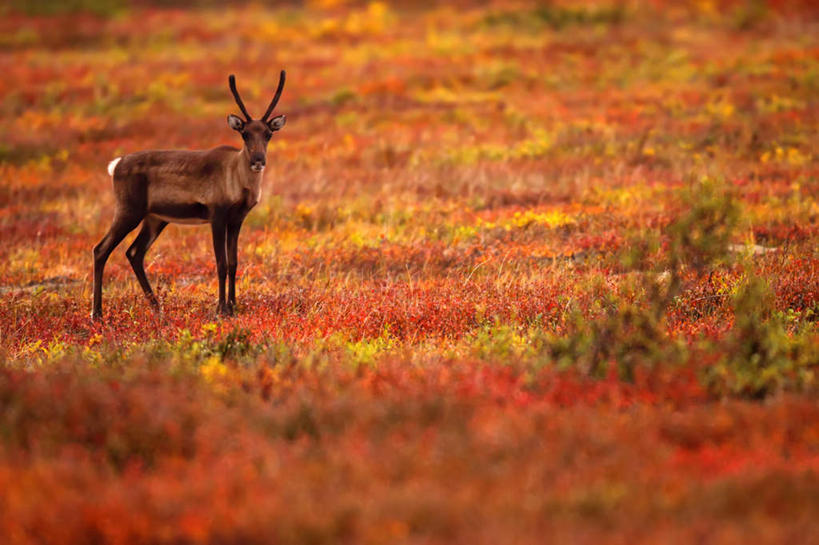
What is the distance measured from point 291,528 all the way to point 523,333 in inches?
172

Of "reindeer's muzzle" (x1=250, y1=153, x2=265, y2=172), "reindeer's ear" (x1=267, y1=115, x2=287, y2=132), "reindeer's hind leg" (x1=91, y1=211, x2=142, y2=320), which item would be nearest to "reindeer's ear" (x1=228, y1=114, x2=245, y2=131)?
"reindeer's ear" (x1=267, y1=115, x2=287, y2=132)

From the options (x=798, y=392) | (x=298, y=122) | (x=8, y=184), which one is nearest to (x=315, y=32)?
(x=298, y=122)

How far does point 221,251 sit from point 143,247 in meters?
1.36

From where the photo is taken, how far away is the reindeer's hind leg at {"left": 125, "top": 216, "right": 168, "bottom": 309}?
978cm

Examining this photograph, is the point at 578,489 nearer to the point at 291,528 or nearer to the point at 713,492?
the point at 713,492

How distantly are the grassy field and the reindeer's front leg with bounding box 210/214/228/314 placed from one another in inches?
13.8

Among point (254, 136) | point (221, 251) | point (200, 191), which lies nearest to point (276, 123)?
point (254, 136)

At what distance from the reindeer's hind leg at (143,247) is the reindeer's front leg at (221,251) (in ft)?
3.36

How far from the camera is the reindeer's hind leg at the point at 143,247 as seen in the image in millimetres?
9781

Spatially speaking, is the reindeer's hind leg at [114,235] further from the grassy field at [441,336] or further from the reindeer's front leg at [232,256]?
the reindeer's front leg at [232,256]

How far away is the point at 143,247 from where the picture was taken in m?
10.0

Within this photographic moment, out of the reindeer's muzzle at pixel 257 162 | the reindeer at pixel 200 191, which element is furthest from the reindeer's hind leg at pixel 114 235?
the reindeer's muzzle at pixel 257 162

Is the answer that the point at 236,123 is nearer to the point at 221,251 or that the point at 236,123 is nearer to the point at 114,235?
the point at 221,251

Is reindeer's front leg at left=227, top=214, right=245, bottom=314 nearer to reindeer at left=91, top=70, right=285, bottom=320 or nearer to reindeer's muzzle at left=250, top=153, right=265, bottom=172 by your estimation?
reindeer at left=91, top=70, right=285, bottom=320
